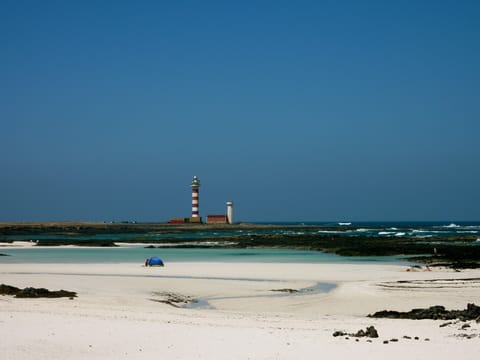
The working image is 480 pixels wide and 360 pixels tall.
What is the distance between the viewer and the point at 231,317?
14766 mm

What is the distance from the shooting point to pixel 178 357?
33.5 feet

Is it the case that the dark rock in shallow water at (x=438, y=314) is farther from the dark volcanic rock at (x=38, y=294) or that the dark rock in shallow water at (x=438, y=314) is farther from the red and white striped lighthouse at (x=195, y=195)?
the red and white striped lighthouse at (x=195, y=195)

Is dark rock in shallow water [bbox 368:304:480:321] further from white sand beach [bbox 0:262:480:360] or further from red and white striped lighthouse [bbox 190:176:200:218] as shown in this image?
red and white striped lighthouse [bbox 190:176:200:218]

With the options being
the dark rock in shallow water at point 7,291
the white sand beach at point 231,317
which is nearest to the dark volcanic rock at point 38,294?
the dark rock in shallow water at point 7,291

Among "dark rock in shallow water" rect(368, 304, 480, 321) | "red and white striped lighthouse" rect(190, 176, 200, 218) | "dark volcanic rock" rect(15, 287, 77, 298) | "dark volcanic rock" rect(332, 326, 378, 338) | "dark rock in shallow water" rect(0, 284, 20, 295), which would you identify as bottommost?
"dark rock in shallow water" rect(368, 304, 480, 321)

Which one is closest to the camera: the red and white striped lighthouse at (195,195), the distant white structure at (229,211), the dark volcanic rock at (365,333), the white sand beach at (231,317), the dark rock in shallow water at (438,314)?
the white sand beach at (231,317)

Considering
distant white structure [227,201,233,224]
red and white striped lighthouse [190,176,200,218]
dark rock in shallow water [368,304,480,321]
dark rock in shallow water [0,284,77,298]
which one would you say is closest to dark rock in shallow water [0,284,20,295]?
dark rock in shallow water [0,284,77,298]

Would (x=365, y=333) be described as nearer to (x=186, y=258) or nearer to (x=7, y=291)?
(x=7, y=291)

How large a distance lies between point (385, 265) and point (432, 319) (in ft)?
62.9

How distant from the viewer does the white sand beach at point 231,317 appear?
1061 cm

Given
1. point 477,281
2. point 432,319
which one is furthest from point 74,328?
point 477,281

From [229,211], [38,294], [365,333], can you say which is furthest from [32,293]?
[229,211]

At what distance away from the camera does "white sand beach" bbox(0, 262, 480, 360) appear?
10.6 m

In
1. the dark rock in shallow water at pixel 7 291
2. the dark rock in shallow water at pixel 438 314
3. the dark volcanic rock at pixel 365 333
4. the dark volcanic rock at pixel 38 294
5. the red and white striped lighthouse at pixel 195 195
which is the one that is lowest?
the dark rock in shallow water at pixel 438 314
